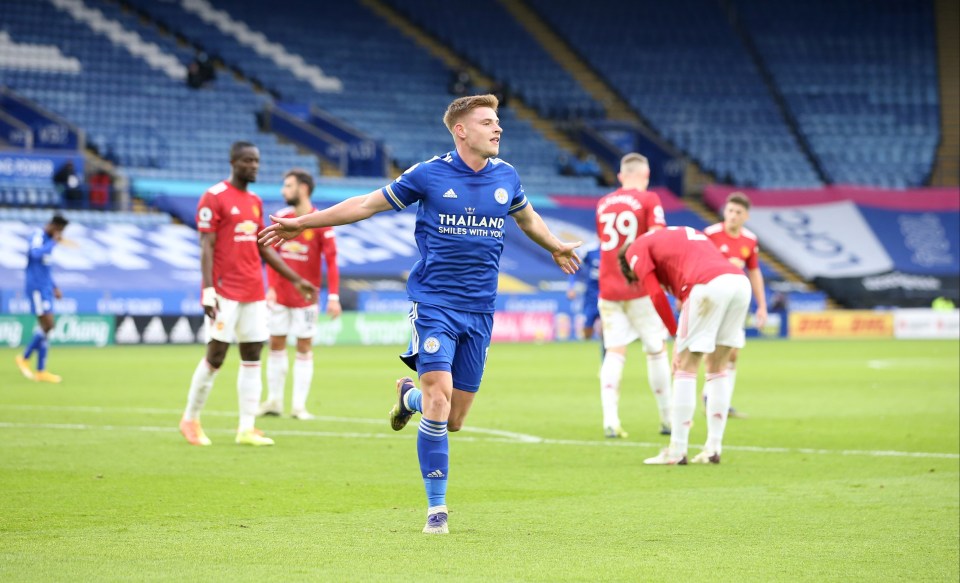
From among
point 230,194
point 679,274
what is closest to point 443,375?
point 679,274

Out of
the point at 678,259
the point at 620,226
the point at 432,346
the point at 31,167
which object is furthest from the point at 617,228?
the point at 31,167

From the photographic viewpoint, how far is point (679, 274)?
10773 mm

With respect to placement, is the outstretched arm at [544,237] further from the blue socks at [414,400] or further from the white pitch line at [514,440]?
the white pitch line at [514,440]

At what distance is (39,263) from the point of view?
20.8 m

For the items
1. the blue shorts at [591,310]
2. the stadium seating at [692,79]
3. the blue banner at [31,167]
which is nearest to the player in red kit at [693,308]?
the blue shorts at [591,310]

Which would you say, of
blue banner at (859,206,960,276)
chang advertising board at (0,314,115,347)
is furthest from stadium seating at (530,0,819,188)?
chang advertising board at (0,314,115,347)

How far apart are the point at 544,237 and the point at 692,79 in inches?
1804

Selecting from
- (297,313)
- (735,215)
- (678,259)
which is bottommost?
(297,313)

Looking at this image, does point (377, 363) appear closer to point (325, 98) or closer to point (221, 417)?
point (221, 417)

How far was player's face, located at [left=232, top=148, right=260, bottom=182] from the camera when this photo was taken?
11.4 metres

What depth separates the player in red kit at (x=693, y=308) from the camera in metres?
10.6

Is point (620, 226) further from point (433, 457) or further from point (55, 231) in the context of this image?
point (55, 231)

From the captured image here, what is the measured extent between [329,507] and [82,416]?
22.5 ft

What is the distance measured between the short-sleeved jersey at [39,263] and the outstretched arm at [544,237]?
46.1 ft
